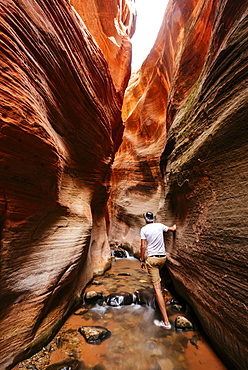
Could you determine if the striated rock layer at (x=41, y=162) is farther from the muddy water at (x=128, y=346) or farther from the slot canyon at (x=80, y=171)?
the muddy water at (x=128, y=346)

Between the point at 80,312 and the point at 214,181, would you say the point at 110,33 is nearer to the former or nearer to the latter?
the point at 214,181

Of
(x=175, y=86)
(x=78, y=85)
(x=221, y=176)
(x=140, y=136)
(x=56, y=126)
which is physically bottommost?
(x=221, y=176)

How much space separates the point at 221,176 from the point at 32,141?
326cm

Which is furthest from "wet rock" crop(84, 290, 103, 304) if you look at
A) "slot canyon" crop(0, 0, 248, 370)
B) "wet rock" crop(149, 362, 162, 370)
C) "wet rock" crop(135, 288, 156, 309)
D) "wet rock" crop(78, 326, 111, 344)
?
"wet rock" crop(149, 362, 162, 370)

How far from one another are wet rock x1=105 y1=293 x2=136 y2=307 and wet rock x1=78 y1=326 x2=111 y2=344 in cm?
113

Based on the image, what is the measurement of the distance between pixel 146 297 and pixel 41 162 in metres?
4.52

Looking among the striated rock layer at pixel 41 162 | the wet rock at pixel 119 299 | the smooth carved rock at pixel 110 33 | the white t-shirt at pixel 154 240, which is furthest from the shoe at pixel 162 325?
the smooth carved rock at pixel 110 33

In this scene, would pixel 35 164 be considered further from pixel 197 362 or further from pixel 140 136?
pixel 140 136

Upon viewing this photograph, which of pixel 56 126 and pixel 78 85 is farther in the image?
pixel 78 85

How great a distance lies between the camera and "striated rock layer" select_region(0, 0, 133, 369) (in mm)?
2631

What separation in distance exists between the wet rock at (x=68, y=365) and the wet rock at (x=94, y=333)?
1.63 ft

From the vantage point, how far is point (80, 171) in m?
5.77

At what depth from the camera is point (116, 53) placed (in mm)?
8742

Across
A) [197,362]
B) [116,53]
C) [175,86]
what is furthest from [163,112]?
[197,362]
